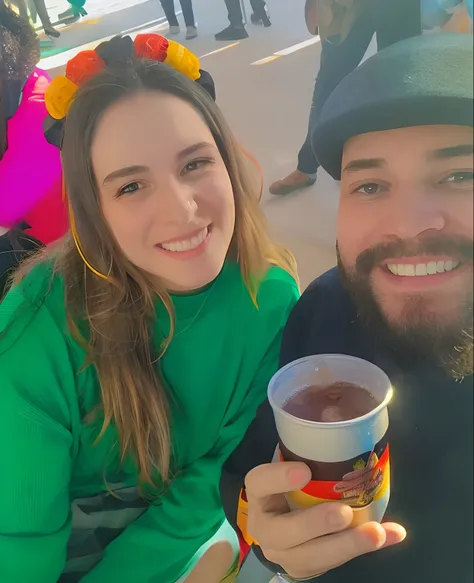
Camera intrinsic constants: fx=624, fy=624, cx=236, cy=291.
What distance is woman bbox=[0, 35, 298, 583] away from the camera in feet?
2.13

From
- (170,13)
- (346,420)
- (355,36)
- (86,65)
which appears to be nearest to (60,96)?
(86,65)

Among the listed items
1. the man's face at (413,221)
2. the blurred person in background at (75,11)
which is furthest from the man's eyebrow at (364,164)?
the blurred person in background at (75,11)

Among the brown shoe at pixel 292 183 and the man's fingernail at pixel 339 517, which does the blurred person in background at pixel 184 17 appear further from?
the man's fingernail at pixel 339 517

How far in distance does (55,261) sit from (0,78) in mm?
468

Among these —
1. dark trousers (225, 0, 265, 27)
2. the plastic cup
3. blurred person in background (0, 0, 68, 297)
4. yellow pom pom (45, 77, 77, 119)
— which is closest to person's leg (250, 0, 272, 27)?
dark trousers (225, 0, 265, 27)

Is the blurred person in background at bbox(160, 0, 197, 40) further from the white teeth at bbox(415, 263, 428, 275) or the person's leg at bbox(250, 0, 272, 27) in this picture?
the white teeth at bbox(415, 263, 428, 275)

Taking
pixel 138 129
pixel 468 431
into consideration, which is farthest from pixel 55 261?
pixel 468 431

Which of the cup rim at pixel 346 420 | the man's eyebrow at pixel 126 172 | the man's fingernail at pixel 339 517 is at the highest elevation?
the man's eyebrow at pixel 126 172

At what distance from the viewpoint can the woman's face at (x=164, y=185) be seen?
62 centimetres

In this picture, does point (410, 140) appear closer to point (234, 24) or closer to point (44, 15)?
point (234, 24)

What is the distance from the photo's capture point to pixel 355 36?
18.0 inches

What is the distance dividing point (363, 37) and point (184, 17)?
12.2 inches

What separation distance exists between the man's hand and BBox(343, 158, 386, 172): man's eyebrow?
0.75 feet

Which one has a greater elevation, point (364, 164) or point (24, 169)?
point (364, 164)
